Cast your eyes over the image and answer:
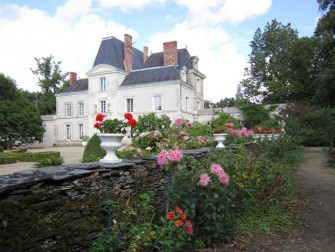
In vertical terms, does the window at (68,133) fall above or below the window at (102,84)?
below

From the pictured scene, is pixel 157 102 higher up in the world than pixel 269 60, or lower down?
lower down

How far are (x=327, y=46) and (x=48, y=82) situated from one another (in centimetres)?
3533

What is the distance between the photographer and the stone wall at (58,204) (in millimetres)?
1839

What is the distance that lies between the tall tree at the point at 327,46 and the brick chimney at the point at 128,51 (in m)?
19.3

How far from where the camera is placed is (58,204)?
7.14ft

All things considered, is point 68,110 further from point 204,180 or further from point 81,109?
point 204,180

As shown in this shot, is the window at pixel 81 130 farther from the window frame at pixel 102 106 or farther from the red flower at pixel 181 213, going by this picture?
the red flower at pixel 181 213

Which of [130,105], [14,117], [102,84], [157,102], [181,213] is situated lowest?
[181,213]

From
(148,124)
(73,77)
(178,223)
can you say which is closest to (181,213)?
(178,223)

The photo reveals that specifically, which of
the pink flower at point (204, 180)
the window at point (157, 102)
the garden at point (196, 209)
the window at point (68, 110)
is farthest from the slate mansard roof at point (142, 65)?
the pink flower at point (204, 180)

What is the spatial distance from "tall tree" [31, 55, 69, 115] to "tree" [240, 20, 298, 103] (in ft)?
83.4

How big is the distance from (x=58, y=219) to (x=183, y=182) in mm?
1316

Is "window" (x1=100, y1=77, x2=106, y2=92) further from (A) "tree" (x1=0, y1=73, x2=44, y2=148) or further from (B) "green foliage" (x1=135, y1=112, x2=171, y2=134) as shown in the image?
(B) "green foliage" (x1=135, y1=112, x2=171, y2=134)

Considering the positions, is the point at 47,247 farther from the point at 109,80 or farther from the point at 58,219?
the point at 109,80
